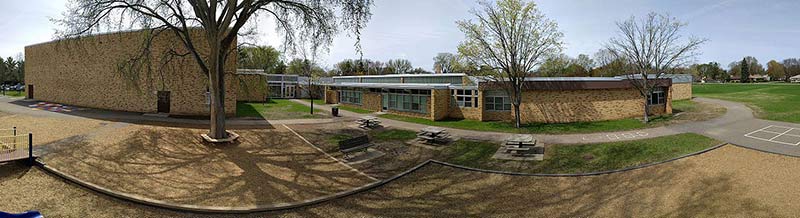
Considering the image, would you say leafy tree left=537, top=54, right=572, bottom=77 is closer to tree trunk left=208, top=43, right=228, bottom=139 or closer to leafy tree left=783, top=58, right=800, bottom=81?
tree trunk left=208, top=43, right=228, bottom=139

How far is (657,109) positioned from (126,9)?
31.7 m

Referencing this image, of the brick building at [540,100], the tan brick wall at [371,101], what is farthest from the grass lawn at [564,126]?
the tan brick wall at [371,101]

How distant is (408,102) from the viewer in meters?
27.6

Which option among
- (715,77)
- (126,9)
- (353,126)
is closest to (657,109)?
(353,126)

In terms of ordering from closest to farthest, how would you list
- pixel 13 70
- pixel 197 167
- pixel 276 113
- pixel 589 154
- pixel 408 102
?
pixel 197 167 < pixel 589 154 < pixel 276 113 < pixel 408 102 < pixel 13 70

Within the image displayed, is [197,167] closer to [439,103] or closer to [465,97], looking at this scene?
[439,103]

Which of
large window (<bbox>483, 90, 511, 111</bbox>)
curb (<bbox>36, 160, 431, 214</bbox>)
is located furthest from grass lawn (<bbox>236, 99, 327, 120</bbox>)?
curb (<bbox>36, 160, 431, 214</bbox>)

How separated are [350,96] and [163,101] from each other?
18.3 m

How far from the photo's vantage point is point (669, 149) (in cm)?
1277

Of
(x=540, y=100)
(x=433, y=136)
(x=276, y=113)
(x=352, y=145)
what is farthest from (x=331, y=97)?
(x=352, y=145)

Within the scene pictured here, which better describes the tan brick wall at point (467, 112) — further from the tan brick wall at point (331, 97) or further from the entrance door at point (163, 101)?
the tan brick wall at point (331, 97)

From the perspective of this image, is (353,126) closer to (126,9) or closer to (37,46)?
(126,9)

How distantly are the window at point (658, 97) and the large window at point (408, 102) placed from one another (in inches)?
624

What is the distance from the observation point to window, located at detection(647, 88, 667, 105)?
2497cm
